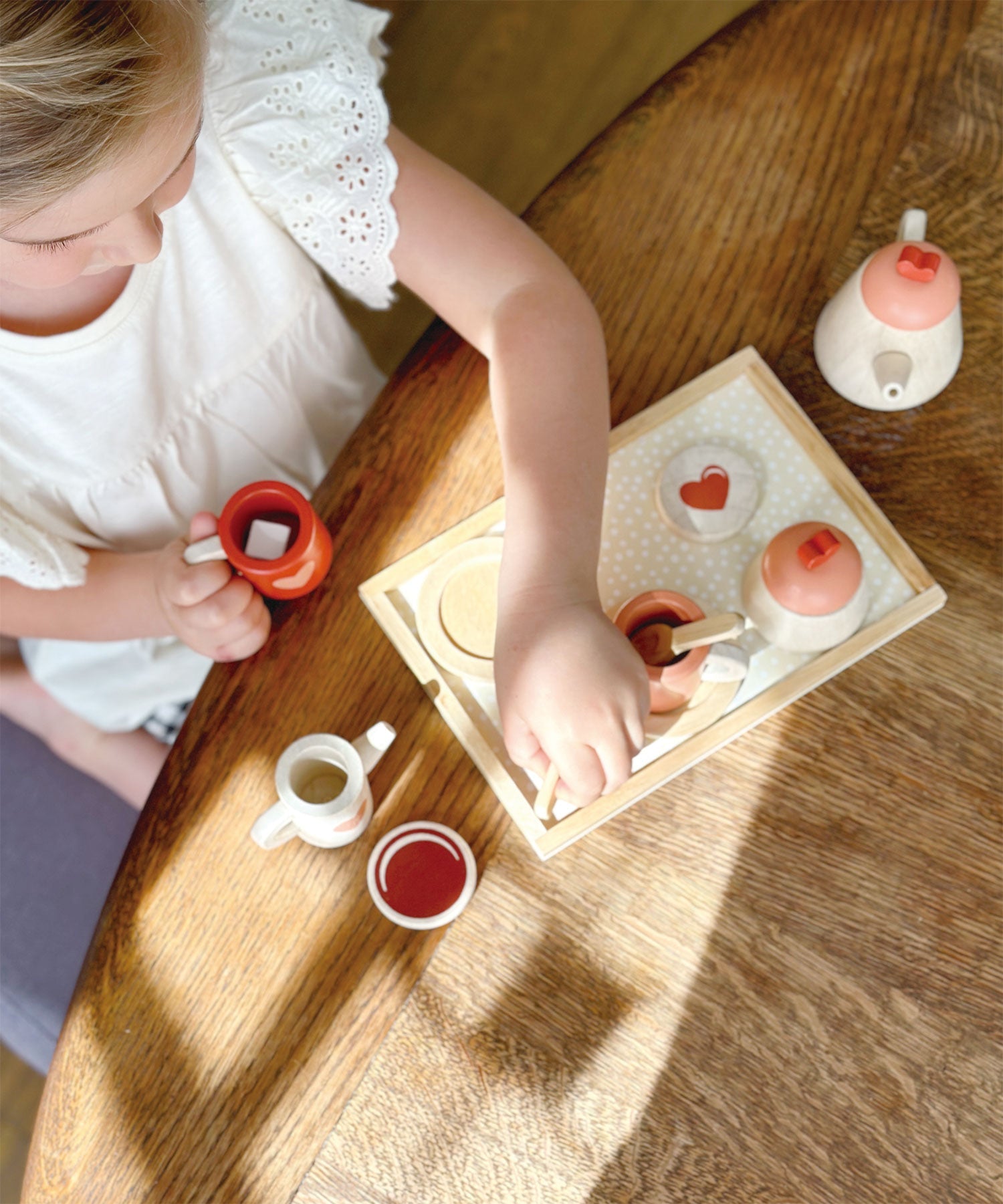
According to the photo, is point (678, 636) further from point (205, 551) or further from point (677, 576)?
point (205, 551)

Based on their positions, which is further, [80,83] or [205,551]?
[205,551]

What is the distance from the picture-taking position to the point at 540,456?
783 millimetres

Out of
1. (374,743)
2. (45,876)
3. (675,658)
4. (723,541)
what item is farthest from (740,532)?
(45,876)

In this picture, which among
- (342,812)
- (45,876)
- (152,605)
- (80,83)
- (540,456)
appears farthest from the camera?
(45,876)

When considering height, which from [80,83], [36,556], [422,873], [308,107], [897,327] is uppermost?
[80,83]

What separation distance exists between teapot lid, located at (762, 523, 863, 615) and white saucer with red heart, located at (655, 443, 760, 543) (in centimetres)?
6

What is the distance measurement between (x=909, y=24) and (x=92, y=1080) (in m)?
1.11

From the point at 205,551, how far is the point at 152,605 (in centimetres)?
14

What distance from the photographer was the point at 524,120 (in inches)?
71.1

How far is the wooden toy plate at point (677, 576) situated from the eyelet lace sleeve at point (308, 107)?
0.96ft

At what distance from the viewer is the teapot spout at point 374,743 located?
2.35ft

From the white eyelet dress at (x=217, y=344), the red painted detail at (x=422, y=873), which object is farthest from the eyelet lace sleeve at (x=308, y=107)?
the red painted detail at (x=422, y=873)

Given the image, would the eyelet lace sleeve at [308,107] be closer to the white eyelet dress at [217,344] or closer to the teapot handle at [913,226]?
the white eyelet dress at [217,344]

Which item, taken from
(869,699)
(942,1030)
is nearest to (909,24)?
(869,699)
